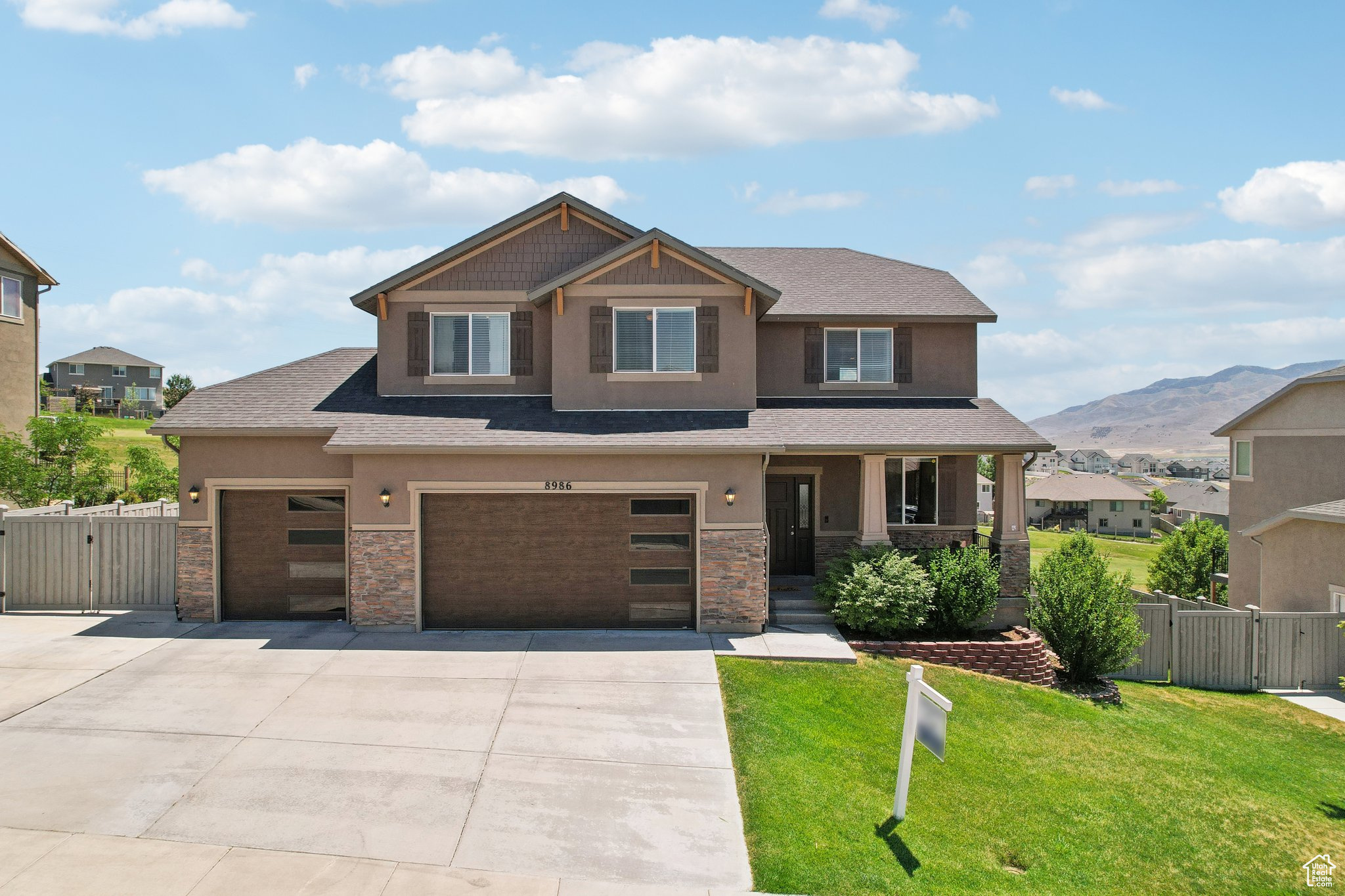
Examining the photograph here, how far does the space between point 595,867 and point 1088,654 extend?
946 centimetres

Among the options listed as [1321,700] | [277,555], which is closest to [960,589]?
[1321,700]

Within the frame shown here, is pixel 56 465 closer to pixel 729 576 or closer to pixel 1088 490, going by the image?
pixel 729 576

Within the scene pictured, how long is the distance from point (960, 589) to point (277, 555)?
1154 cm

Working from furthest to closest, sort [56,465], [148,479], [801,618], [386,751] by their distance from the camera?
[148,479] < [56,465] < [801,618] < [386,751]

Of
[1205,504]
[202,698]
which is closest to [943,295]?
[202,698]

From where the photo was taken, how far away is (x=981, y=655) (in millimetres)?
12773

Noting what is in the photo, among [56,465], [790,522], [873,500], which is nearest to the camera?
[873,500]

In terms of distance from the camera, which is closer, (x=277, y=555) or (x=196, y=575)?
(x=196, y=575)

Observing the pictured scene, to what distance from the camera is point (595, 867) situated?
655 cm

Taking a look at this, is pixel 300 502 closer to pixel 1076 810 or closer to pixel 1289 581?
pixel 1076 810

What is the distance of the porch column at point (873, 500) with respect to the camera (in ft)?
47.5

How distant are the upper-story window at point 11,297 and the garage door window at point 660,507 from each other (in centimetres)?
2403

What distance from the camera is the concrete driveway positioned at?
677 cm

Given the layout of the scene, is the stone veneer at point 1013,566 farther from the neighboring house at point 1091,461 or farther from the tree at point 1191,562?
the neighboring house at point 1091,461
